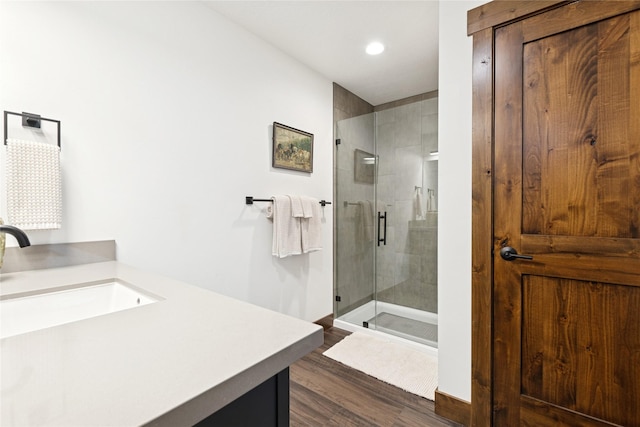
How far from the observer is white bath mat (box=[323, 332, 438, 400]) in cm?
191

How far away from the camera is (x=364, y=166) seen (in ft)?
10.1

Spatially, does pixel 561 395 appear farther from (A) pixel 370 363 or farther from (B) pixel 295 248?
(B) pixel 295 248

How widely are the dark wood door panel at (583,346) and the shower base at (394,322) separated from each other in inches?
43.1

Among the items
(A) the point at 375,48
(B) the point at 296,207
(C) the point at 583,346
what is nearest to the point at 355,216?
(B) the point at 296,207

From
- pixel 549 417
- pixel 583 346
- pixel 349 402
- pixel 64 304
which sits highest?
pixel 64 304

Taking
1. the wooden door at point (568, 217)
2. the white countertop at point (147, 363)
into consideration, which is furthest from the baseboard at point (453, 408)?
the white countertop at point (147, 363)

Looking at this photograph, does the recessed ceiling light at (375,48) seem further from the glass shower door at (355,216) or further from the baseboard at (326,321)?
the baseboard at (326,321)

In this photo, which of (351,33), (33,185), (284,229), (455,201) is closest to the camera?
(33,185)

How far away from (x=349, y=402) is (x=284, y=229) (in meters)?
1.21

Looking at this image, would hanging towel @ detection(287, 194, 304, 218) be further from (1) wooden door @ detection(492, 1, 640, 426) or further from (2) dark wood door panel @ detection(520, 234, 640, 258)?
(2) dark wood door panel @ detection(520, 234, 640, 258)

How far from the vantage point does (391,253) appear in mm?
3078

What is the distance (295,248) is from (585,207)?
1.74 metres

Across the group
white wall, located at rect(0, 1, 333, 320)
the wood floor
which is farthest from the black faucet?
the wood floor

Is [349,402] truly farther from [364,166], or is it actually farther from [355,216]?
[364,166]
